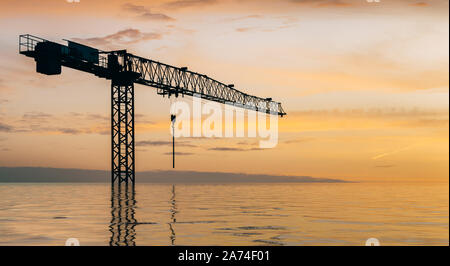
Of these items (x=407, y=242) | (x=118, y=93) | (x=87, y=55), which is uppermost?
(x=87, y=55)

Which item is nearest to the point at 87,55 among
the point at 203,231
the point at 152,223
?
the point at 152,223

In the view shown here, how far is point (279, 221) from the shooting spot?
2955 centimetres

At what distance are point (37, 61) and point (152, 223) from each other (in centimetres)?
3639

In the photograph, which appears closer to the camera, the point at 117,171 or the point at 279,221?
the point at 279,221

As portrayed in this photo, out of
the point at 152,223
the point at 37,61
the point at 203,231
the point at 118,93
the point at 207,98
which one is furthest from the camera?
the point at 207,98
